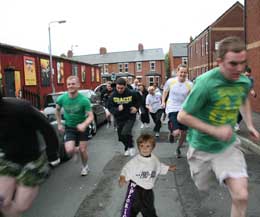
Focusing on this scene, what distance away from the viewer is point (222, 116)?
3469 millimetres

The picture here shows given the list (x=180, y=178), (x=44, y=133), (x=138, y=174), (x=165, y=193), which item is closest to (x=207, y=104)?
→ (x=138, y=174)

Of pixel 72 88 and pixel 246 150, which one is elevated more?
pixel 72 88

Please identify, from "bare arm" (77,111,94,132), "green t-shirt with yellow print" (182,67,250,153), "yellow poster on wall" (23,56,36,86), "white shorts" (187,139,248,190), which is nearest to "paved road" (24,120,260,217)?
"bare arm" (77,111,94,132)

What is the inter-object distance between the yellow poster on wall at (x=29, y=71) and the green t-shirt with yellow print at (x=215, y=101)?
19947 mm

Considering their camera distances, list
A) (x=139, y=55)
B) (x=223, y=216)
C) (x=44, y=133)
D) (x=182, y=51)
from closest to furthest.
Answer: (x=44, y=133) < (x=223, y=216) < (x=182, y=51) < (x=139, y=55)

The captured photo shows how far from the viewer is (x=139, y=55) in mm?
79688

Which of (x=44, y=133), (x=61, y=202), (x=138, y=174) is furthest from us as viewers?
(x=61, y=202)

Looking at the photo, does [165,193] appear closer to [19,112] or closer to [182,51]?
[19,112]

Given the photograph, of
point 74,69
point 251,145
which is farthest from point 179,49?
point 251,145

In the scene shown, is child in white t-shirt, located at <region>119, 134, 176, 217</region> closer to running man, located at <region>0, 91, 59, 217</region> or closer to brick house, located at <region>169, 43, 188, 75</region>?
running man, located at <region>0, 91, 59, 217</region>

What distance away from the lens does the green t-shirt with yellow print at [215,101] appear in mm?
3371

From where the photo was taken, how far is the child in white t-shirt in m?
4.02

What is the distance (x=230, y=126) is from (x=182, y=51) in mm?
70219

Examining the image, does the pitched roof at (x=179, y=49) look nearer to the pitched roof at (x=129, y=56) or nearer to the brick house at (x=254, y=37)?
the pitched roof at (x=129, y=56)
